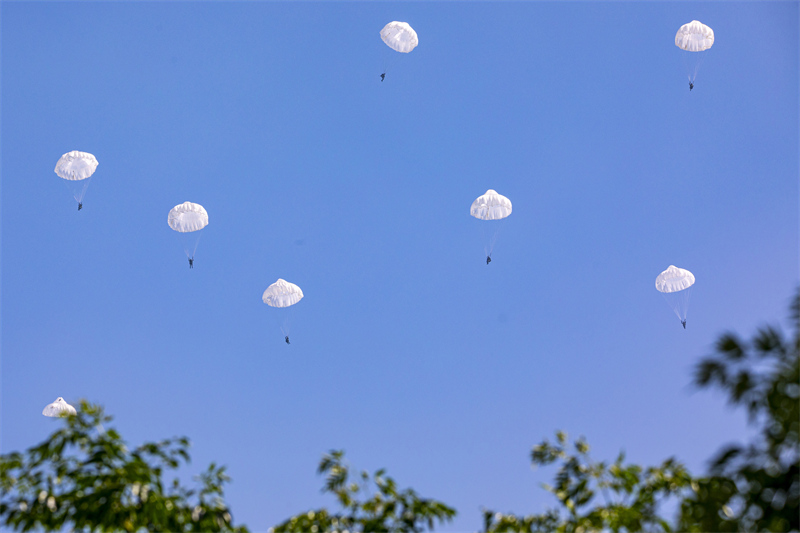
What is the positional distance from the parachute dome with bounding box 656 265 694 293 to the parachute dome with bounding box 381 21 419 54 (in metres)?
17.3

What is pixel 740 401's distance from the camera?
193 inches

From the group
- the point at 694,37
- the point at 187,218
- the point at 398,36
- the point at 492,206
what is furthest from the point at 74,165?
the point at 694,37

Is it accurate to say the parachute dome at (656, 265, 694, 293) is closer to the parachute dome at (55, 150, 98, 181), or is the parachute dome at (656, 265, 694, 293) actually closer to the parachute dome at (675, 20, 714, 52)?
the parachute dome at (675, 20, 714, 52)

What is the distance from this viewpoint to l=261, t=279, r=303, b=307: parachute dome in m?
40.4

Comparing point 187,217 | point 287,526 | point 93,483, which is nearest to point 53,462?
point 93,483

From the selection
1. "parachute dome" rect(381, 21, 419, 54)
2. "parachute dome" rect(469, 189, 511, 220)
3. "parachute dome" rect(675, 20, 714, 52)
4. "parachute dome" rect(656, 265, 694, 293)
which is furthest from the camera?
"parachute dome" rect(675, 20, 714, 52)

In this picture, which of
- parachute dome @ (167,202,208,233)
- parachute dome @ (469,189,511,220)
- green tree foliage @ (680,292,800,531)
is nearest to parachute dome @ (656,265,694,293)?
parachute dome @ (469,189,511,220)

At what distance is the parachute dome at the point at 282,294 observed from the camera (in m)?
40.4

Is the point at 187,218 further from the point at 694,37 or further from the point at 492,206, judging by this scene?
the point at 694,37

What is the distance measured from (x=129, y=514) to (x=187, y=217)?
32.6 meters

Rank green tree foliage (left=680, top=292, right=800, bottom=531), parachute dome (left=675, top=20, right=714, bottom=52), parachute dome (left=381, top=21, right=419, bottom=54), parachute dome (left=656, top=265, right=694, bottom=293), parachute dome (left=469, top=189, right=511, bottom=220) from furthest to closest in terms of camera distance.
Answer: parachute dome (left=675, top=20, right=714, bottom=52), parachute dome (left=656, top=265, right=694, bottom=293), parachute dome (left=381, top=21, right=419, bottom=54), parachute dome (left=469, top=189, right=511, bottom=220), green tree foliage (left=680, top=292, right=800, bottom=531)

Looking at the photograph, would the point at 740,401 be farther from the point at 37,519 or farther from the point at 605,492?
the point at 37,519

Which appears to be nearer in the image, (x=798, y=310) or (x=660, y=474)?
(x=798, y=310)

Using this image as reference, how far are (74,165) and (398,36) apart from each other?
1687 cm
